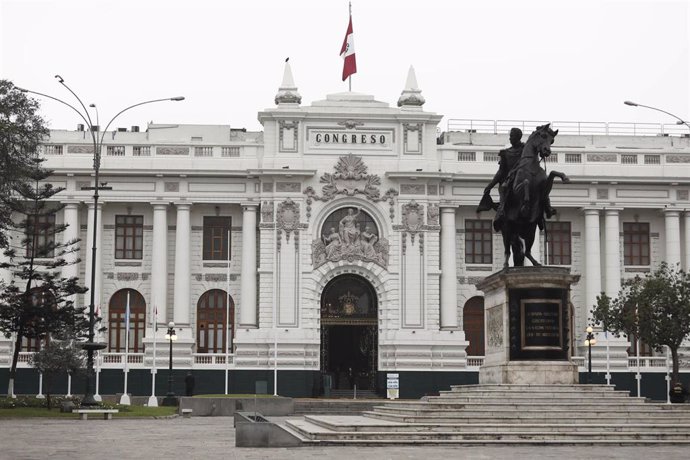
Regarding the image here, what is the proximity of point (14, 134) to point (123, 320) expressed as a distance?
80.8ft

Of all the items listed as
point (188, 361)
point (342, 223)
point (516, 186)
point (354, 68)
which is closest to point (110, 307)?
point (188, 361)

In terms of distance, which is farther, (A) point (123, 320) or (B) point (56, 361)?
(A) point (123, 320)

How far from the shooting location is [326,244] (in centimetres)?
6862

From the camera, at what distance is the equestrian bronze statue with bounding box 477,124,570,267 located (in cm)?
3347

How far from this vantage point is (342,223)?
225 feet

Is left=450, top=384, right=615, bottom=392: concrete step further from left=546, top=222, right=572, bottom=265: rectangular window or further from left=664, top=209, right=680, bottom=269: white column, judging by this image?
left=664, top=209, right=680, bottom=269: white column

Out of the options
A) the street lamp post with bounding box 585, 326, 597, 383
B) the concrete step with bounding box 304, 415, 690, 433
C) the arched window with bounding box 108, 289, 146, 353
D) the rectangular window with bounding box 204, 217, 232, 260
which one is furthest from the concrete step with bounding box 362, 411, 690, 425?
the rectangular window with bounding box 204, 217, 232, 260

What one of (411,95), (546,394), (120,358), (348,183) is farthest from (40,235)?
(546,394)

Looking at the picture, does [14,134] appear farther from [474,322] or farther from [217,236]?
[474,322]

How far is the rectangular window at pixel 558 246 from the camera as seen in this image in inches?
2800

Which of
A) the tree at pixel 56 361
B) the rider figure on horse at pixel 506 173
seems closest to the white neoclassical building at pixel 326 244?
the tree at pixel 56 361

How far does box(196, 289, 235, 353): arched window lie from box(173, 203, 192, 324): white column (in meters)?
1.31

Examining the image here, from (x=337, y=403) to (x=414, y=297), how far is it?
39.6 ft

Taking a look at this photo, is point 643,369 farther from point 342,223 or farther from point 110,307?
point 110,307
